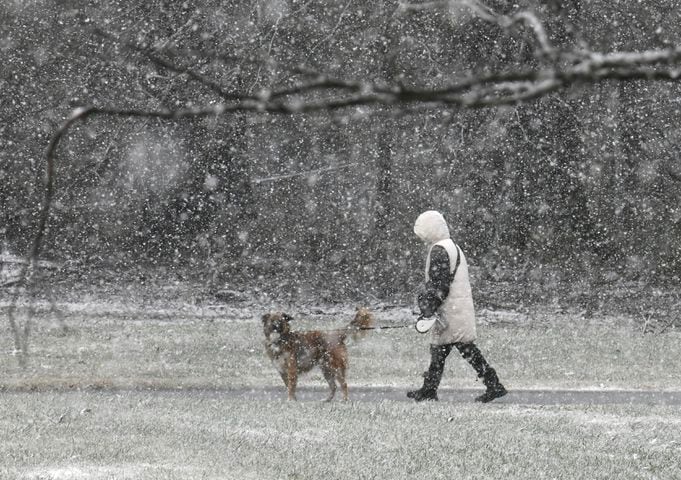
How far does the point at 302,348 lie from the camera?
9.18m

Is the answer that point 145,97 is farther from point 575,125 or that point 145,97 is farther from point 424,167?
point 575,125

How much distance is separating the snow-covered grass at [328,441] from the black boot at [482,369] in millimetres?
187

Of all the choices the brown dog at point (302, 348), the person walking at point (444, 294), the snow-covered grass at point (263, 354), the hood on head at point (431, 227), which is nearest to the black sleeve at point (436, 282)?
the person walking at point (444, 294)

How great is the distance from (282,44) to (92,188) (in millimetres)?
4473

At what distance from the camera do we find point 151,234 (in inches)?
772

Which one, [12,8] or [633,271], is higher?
[12,8]

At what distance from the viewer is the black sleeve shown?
891cm

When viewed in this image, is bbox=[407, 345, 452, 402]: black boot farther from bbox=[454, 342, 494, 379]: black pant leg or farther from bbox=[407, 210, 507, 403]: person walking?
bbox=[454, 342, 494, 379]: black pant leg

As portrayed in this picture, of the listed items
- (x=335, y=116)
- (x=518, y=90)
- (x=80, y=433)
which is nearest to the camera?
(x=518, y=90)

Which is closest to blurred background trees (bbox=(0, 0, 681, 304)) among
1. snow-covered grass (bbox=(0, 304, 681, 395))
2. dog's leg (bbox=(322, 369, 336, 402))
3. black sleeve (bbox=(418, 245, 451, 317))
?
snow-covered grass (bbox=(0, 304, 681, 395))

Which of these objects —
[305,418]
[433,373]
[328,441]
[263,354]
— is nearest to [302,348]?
[433,373]

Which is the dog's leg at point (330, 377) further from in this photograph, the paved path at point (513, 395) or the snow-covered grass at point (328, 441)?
A: the paved path at point (513, 395)

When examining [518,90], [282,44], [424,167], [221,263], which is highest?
[518,90]

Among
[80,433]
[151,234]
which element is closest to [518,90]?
[80,433]
